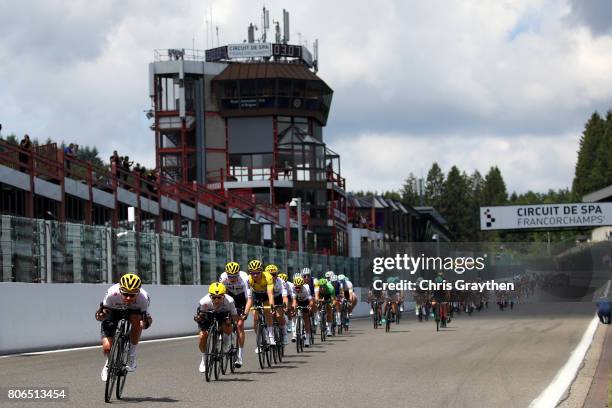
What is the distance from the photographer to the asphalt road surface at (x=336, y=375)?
42.2 ft

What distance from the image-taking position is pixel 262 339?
18.0 metres

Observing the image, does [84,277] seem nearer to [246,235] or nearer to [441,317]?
[441,317]

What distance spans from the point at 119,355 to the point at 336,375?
4.23m

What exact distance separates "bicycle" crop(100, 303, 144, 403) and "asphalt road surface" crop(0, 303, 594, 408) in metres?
0.19

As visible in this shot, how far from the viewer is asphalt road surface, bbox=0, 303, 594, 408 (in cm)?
1286

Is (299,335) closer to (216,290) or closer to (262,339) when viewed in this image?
(262,339)

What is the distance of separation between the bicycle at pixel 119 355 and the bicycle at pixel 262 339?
4.53m

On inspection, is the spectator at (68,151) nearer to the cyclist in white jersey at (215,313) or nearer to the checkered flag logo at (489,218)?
the cyclist in white jersey at (215,313)

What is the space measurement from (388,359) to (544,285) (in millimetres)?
52790

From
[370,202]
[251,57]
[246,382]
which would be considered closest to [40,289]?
[246,382]

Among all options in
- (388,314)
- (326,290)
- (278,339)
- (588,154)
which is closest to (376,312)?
(388,314)

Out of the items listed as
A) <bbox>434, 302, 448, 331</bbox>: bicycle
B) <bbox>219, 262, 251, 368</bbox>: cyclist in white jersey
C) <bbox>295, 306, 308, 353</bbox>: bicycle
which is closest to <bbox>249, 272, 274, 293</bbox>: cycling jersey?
<bbox>219, 262, 251, 368</bbox>: cyclist in white jersey

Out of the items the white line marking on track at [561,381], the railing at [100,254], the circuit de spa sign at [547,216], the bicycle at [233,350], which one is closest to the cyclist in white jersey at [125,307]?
the bicycle at [233,350]

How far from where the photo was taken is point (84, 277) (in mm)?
25734
